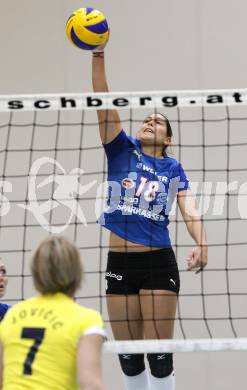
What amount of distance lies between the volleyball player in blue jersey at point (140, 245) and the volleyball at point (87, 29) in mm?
107

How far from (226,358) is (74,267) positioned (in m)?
3.92

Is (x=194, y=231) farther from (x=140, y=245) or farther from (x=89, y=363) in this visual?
(x=89, y=363)

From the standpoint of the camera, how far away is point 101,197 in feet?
20.7

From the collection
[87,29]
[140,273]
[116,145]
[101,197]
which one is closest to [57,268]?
[140,273]

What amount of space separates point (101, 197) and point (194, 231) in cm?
197

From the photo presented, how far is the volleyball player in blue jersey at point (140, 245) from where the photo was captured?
4309 mm

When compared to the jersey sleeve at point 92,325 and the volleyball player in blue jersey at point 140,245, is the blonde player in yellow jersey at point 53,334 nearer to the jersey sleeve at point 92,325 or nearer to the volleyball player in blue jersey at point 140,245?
the jersey sleeve at point 92,325

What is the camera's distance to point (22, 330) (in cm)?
279

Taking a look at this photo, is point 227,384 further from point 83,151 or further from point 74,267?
point 74,267

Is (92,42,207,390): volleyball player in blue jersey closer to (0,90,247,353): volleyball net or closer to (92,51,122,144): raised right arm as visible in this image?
(92,51,122,144): raised right arm

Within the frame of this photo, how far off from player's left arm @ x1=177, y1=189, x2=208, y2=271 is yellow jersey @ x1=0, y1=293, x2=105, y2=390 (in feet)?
4.89

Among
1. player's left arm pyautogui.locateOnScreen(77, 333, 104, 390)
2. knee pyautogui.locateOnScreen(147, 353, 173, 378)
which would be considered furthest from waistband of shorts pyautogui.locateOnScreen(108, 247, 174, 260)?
player's left arm pyautogui.locateOnScreen(77, 333, 104, 390)

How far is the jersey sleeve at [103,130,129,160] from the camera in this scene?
440cm

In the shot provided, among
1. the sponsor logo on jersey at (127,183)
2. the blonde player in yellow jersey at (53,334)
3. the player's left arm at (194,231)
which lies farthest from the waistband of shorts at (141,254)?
the blonde player in yellow jersey at (53,334)
